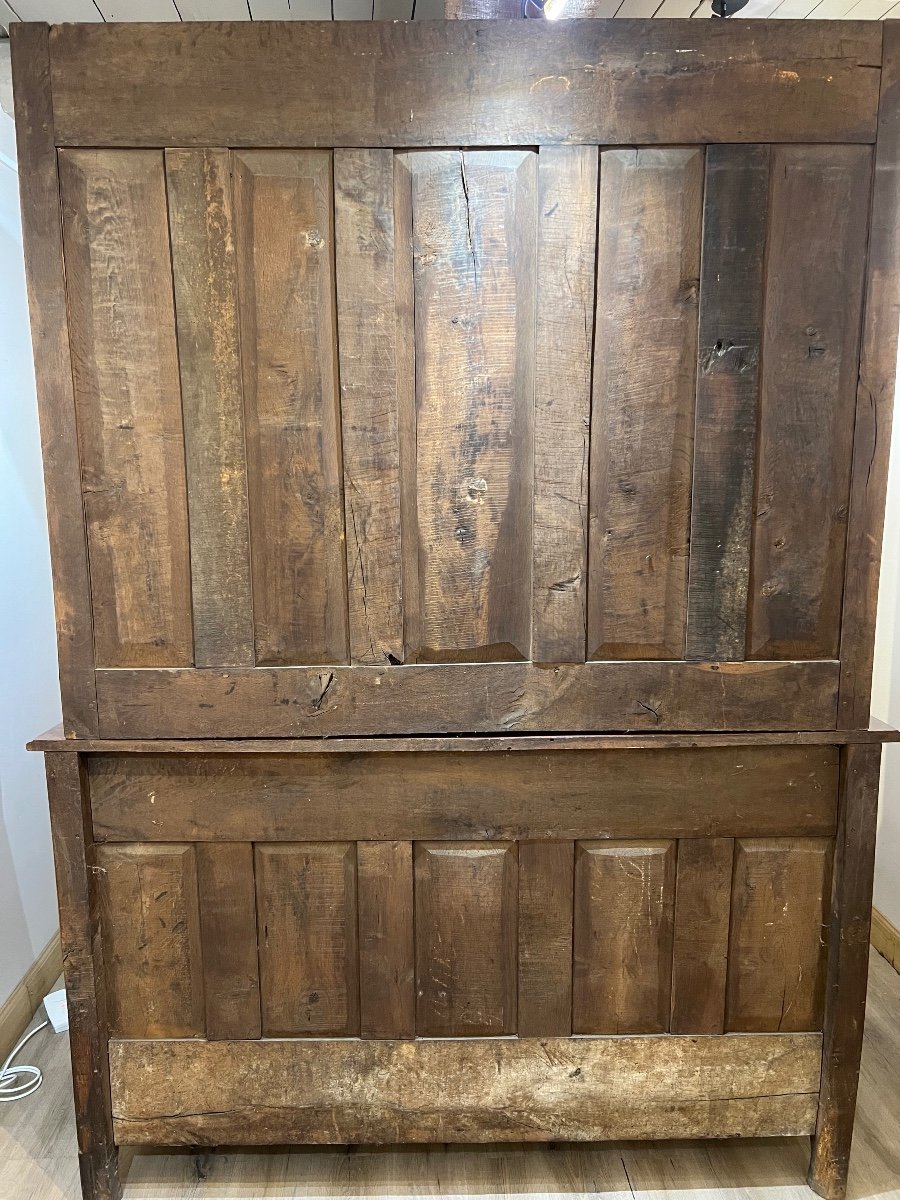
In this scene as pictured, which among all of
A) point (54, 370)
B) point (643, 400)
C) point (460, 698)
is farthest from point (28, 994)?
point (643, 400)

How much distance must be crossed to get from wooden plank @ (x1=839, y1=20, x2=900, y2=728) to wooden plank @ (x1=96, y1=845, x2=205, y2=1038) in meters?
1.36

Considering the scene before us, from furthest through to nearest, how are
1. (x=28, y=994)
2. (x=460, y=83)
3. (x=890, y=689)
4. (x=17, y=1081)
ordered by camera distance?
(x=890, y=689), (x=28, y=994), (x=17, y=1081), (x=460, y=83)

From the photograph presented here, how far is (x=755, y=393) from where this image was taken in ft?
4.21

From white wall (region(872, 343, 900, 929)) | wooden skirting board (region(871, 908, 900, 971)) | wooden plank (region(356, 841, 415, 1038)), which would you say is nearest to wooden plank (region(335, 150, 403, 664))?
wooden plank (region(356, 841, 415, 1038))

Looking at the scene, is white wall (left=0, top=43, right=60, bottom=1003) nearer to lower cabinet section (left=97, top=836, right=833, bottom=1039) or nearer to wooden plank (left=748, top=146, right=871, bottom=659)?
lower cabinet section (left=97, top=836, right=833, bottom=1039)

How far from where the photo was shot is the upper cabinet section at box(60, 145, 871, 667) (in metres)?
1.22

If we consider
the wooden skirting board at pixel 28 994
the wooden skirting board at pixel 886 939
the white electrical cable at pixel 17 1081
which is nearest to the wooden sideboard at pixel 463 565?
the white electrical cable at pixel 17 1081

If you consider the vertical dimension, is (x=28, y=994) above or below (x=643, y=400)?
below

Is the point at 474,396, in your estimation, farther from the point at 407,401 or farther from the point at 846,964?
the point at 846,964

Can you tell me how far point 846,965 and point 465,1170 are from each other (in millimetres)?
924

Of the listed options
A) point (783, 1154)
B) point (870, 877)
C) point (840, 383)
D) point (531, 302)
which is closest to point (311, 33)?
point (531, 302)

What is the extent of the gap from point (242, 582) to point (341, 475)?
10.9 inches

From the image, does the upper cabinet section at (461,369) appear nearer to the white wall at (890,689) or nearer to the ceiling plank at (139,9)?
the ceiling plank at (139,9)

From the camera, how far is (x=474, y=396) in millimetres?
1277
